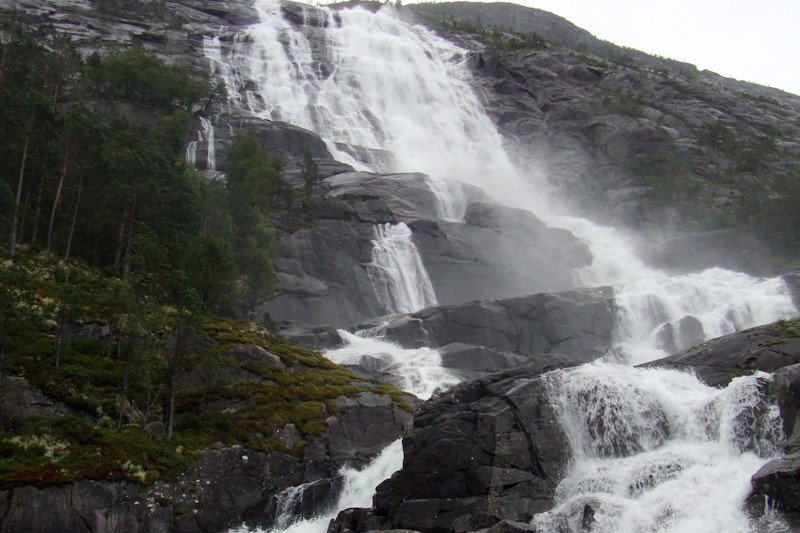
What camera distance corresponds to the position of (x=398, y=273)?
201ft

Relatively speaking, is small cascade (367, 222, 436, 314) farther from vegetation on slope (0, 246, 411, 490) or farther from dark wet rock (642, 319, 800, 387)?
dark wet rock (642, 319, 800, 387)

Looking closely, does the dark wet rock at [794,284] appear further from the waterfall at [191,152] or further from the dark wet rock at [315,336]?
the waterfall at [191,152]

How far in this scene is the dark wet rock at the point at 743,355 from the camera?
26938 mm

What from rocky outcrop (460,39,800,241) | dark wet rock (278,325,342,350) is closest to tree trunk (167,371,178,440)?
dark wet rock (278,325,342,350)

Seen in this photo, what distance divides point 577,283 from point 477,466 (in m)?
46.4

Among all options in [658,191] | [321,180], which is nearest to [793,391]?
[321,180]

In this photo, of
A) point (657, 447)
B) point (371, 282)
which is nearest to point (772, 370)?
point (657, 447)

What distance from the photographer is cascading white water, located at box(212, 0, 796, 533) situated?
23156 mm

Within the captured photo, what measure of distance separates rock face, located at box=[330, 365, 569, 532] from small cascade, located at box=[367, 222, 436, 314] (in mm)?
32205

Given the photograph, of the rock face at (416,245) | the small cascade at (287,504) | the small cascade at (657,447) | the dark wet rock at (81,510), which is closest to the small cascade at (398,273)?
the rock face at (416,245)

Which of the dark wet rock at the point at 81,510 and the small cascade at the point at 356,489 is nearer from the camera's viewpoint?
the dark wet rock at the point at 81,510

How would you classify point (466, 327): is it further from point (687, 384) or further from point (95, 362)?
point (95, 362)

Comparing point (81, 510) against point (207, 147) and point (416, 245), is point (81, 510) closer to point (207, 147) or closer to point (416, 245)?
point (416, 245)

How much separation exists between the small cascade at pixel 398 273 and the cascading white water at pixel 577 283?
0.21 m
